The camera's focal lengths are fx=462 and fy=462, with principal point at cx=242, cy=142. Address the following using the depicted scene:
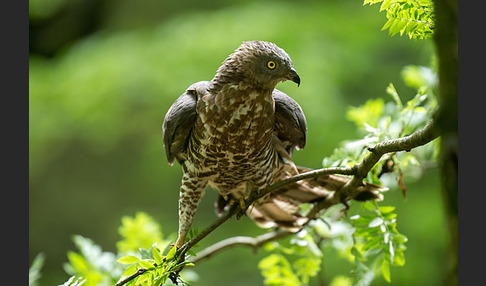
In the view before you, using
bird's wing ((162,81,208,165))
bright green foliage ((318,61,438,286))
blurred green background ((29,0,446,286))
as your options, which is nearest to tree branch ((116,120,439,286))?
bright green foliage ((318,61,438,286))

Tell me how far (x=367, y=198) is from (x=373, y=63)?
3.44 m

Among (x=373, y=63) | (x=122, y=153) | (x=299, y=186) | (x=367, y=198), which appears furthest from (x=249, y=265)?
(x=367, y=198)

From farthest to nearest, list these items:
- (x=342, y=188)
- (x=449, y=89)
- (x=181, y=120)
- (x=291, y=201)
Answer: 1. (x=291, y=201)
2. (x=181, y=120)
3. (x=342, y=188)
4. (x=449, y=89)

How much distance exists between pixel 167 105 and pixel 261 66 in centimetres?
339

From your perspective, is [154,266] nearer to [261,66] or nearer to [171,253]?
[171,253]

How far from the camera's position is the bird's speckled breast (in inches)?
86.3

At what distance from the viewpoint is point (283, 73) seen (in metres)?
2.08

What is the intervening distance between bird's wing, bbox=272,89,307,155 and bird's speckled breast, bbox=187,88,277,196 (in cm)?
9

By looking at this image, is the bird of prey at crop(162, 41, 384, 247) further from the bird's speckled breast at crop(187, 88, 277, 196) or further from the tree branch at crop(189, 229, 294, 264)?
the tree branch at crop(189, 229, 294, 264)

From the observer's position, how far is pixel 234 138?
222 cm

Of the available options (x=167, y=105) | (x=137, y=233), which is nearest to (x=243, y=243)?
(x=137, y=233)

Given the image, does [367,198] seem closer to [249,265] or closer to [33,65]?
[249,265]

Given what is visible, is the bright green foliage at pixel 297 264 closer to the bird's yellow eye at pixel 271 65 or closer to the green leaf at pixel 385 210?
the green leaf at pixel 385 210

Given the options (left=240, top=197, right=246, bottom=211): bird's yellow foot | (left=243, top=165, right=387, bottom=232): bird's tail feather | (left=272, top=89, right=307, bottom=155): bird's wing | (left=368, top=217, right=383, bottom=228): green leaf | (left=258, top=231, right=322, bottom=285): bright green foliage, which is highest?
(left=272, top=89, right=307, bottom=155): bird's wing
